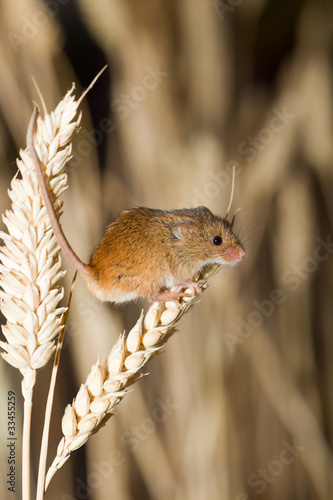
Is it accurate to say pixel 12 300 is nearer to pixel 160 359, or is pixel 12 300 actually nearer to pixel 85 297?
pixel 85 297

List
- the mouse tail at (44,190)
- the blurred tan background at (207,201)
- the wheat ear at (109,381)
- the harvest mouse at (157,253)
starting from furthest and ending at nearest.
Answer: the blurred tan background at (207,201) < the harvest mouse at (157,253) < the wheat ear at (109,381) < the mouse tail at (44,190)

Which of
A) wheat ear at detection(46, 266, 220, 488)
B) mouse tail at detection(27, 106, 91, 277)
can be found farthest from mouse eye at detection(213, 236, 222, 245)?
mouse tail at detection(27, 106, 91, 277)

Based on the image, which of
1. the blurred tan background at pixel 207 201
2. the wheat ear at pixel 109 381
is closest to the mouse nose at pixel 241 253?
the wheat ear at pixel 109 381

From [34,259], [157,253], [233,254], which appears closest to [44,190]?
[34,259]

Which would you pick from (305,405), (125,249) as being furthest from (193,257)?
→ (305,405)

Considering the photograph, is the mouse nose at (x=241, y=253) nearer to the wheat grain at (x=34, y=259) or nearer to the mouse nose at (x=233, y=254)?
the mouse nose at (x=233, y=254)

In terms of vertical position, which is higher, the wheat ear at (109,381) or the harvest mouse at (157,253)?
the harvest mouse at (157,253)
